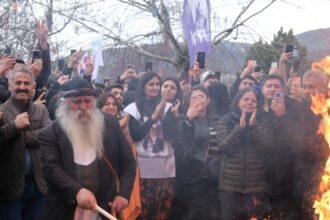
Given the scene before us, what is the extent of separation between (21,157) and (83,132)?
1012 mm

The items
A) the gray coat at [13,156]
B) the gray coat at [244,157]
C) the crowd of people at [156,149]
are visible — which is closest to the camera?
the crowd of people at [156,149]

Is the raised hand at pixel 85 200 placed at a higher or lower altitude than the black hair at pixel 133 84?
lower

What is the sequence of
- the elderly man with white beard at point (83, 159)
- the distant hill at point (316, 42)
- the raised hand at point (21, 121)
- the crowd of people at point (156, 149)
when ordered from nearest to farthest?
the elderly man with white beard at point (83, 159) → the crowd of people at point (156, 149) → the raised hand at point (21, 121) → the distant hill at point (316, 42)

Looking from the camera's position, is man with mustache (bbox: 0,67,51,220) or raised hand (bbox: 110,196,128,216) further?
man with mustache (bbox: 0,67,51,220)

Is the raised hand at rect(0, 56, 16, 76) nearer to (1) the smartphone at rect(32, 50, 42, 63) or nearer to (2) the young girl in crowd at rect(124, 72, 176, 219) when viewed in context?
(1) the smartphone at rect(32, 50, 42, 63)

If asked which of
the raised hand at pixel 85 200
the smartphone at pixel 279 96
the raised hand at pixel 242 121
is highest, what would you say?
the smartphone at pixel 279 96

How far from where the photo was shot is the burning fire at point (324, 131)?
509 cm

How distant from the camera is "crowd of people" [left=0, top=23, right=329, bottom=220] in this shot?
4562mm

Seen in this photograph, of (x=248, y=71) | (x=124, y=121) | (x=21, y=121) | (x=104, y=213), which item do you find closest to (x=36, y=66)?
(x=124, y=121)

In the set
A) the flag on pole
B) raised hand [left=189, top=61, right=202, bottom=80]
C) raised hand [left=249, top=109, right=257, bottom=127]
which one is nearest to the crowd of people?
raised hand [left=249, top=109, right=257, bottom=127]

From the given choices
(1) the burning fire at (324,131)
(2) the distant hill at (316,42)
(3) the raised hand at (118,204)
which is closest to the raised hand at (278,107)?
(1) the burning fire at (324,131)

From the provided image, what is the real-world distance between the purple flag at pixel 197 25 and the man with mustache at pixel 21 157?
3770 millimetres

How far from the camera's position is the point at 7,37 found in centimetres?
1825

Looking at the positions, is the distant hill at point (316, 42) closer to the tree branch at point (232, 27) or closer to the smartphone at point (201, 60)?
the tree branch at point (232, 27)
